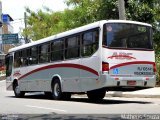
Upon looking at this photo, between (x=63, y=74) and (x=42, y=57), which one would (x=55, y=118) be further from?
(x=42, y=57)

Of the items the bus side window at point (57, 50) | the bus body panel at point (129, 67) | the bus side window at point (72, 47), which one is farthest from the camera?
the bus side window at point (57, 50)

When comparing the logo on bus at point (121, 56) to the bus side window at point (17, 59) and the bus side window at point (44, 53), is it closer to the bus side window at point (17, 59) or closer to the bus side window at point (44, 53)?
the bus side window at point (44, 53)

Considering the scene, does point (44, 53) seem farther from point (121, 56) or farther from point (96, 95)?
point (121, 56)

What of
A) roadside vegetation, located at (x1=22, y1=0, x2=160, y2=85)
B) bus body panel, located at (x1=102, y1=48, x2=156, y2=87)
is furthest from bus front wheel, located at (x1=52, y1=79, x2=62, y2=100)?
roadside vegetation, located at (x1=22, y1=0, x2=160, y2=85)

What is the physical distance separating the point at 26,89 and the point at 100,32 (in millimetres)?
8542

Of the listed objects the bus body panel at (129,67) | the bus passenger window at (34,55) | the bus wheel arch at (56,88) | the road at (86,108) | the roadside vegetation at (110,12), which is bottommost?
the road at (86,108)

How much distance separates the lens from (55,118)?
12.8 m

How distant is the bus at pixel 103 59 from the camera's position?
17.7 m

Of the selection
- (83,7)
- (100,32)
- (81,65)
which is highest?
(83,7)

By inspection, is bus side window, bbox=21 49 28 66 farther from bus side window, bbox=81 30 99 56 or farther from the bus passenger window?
bus side window, bbox=81 30 99 56

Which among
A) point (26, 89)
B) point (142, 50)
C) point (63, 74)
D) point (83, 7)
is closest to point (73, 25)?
point (83, 7)

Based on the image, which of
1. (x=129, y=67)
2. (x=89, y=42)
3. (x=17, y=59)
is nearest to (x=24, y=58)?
(x=17, y=59)

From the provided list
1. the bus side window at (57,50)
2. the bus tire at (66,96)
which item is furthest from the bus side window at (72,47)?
the bus tire at (66,96)

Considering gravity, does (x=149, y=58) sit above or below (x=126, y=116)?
above
